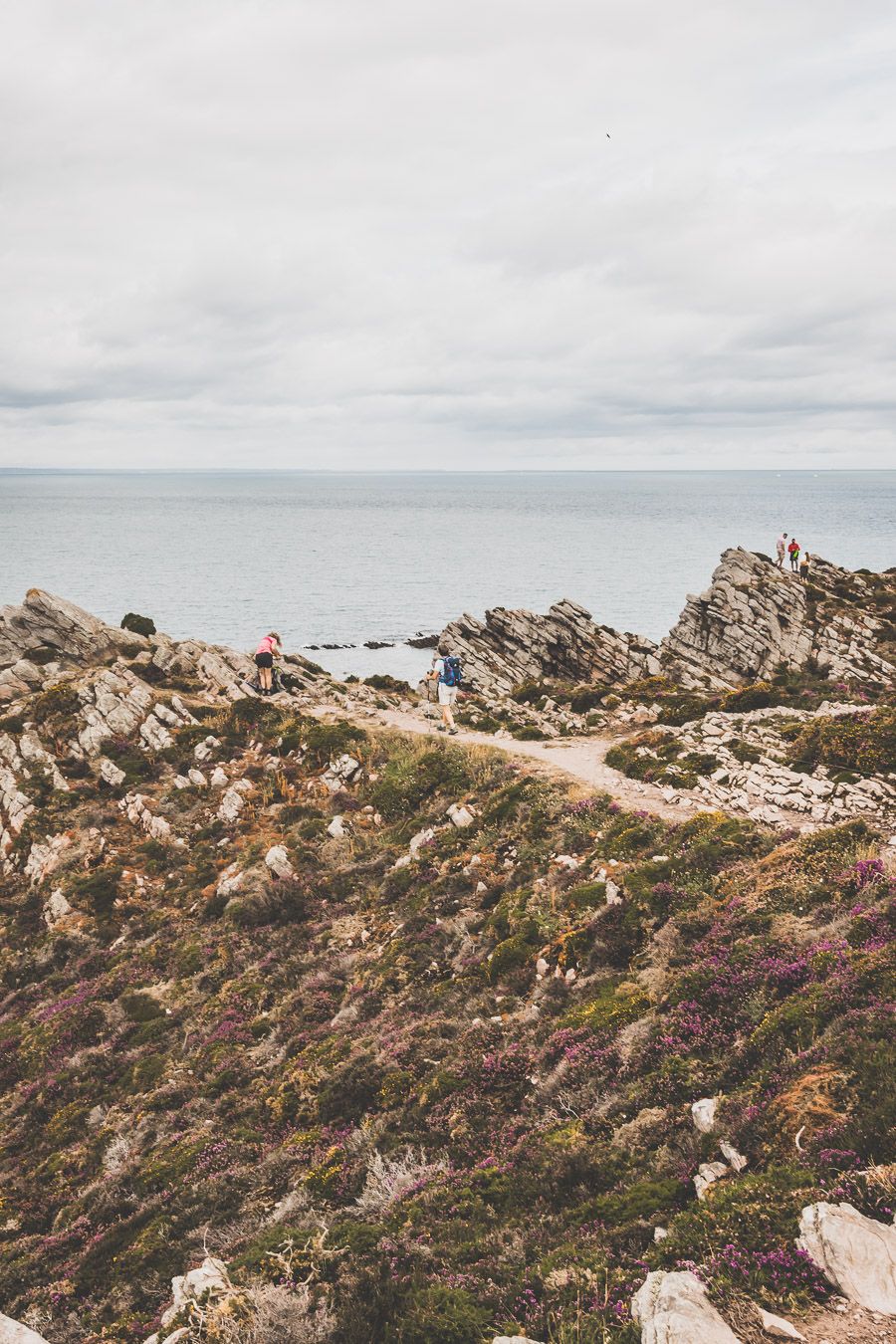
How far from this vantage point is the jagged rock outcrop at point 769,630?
172ft

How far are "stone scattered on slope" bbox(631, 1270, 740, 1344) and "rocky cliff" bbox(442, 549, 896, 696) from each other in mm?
46775

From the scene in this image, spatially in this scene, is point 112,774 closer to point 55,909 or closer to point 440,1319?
point 55,909


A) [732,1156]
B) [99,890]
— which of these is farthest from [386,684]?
[732,1156]

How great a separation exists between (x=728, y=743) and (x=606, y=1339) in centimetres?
1920

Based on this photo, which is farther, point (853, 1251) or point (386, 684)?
point (386, 684)

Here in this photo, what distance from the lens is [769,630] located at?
182 ft

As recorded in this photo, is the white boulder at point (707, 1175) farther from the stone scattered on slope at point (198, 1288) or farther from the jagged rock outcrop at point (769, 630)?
the jagged rock outcrop at point (769, 630)

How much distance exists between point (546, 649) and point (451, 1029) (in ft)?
157

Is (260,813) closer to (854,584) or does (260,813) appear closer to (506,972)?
(506,972)

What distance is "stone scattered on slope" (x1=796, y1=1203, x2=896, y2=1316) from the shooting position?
5.93 metres

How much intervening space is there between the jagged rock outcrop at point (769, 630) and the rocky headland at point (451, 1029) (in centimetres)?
2422

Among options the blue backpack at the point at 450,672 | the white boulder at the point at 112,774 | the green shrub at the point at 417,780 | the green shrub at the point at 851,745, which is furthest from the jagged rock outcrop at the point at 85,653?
the green shrub at the point at 851,745

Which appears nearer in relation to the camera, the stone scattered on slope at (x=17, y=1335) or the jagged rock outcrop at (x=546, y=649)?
the stone scattered on slope at (x=17, y=1335)

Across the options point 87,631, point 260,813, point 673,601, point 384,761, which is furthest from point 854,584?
point 87,631
